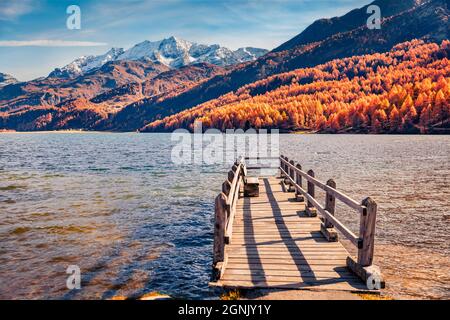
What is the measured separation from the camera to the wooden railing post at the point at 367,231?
820 cm

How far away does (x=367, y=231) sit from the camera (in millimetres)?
8344

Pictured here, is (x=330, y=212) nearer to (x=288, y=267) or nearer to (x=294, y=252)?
(x=294, y=252)

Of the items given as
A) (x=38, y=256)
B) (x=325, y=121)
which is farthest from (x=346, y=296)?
(x=325, y=121)

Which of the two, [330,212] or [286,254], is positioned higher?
[330,212]

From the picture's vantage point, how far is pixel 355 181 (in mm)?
32875

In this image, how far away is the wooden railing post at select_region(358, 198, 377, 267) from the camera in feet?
26.9

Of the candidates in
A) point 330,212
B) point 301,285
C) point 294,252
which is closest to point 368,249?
point 301,285

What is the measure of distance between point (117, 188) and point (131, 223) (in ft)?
40.4

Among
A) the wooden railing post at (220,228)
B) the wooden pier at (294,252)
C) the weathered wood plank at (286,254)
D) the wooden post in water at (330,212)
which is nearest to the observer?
the wooden pier at (294,252)

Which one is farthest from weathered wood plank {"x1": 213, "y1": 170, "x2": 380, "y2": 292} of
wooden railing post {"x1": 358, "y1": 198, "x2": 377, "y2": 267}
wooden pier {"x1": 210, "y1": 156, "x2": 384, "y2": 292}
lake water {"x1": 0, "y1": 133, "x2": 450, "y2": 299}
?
lake water {"x1": 0, "y1": 133, "x2": 450, "y2": 299}

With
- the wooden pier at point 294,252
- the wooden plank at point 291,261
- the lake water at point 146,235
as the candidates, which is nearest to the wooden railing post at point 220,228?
the wooden pier at point 294,252

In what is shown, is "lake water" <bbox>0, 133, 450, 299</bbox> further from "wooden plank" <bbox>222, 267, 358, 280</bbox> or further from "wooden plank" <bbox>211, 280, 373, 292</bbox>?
"wooden plank" <bbox>211, 280, 373, 292</bbox>

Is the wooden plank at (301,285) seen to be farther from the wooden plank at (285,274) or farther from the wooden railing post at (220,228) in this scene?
the wooden railing post at (220,228)

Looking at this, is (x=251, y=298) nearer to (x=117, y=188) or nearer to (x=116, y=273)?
(x=116, y=273)
